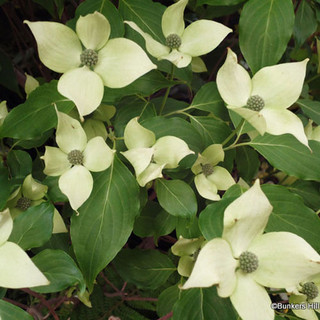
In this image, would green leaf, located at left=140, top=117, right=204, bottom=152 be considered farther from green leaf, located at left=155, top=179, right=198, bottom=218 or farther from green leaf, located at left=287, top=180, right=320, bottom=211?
green leaf, located at left=287, top=180, right=320, bottom=211

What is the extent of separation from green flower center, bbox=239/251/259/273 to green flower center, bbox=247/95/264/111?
0.24 m

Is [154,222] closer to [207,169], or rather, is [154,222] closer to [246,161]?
[207,169]

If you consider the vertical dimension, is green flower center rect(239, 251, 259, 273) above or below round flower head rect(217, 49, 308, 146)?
below

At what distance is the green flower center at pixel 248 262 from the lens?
500mm

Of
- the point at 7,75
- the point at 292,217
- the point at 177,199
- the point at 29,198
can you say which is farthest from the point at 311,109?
the point at 7,75

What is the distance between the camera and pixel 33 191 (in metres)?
0.65

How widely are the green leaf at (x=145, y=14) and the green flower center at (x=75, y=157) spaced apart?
0.27 m

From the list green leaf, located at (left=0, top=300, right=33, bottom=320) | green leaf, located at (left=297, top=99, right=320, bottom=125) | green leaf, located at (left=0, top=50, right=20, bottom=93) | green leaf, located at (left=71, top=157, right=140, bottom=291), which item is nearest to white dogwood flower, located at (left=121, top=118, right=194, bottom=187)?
green leaf, located at (left=71, top=157, right=140, bottom=291)

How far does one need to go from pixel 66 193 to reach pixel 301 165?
1.40 ft

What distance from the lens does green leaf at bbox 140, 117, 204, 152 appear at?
648 millimetres

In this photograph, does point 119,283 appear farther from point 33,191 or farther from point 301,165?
point 301,165

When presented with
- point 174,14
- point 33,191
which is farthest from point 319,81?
point 33,191

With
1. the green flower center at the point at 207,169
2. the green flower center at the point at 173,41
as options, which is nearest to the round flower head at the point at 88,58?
the green flower center at the point at 173,41

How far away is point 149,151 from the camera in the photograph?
1.86ft
